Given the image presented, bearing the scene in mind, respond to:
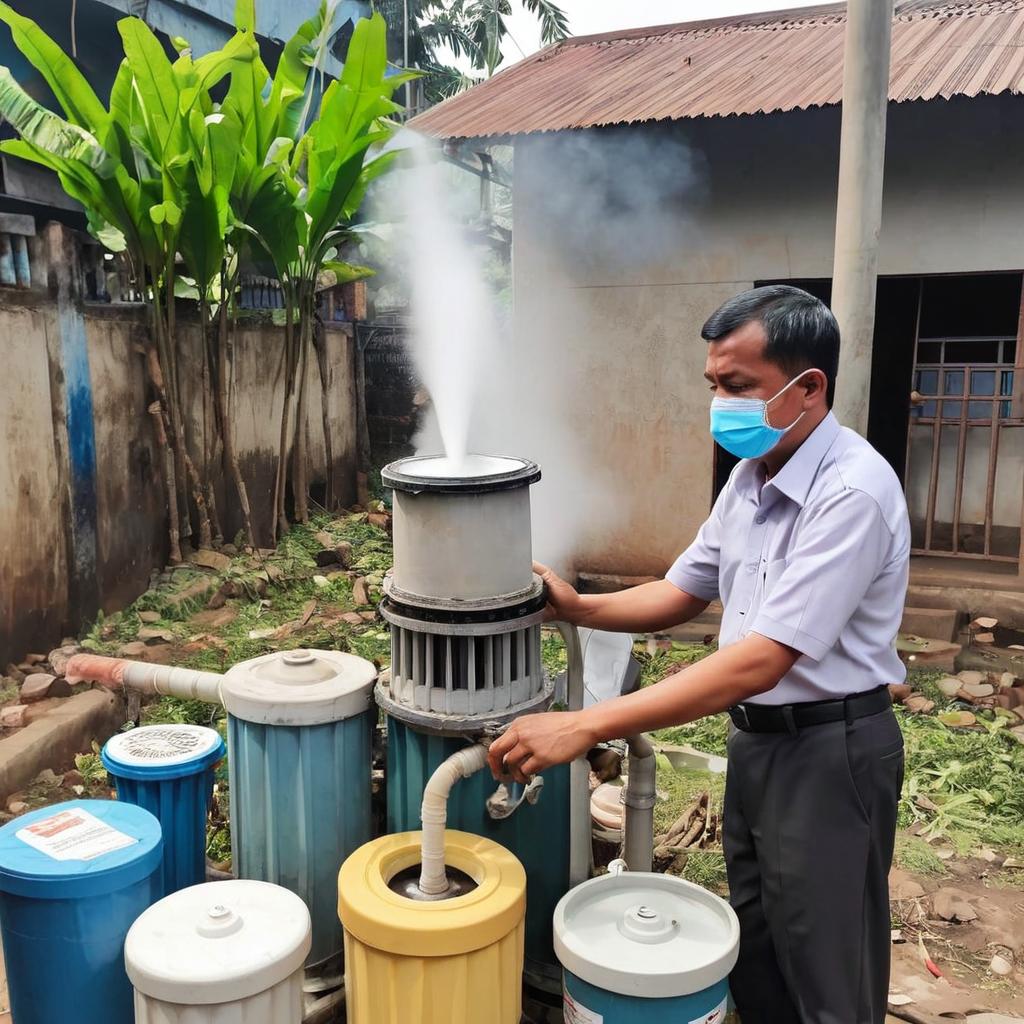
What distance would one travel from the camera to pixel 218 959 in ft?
6.39

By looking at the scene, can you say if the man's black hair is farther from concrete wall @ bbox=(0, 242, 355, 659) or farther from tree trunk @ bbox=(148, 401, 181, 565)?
tree trunk @ bbox=(148, 401, 181, 565)

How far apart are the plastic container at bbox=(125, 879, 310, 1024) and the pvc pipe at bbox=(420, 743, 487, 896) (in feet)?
0.98

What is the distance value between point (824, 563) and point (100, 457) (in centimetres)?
549

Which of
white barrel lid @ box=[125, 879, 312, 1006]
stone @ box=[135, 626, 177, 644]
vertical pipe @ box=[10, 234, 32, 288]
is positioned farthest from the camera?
stone @ box=[135, 626, 177, 644]

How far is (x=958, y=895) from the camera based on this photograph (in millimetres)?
3695

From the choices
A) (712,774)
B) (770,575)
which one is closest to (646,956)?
(770,575)

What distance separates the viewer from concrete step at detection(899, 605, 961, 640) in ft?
20.4

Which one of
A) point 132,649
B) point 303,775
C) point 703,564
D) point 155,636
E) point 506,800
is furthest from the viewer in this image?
point 155,636

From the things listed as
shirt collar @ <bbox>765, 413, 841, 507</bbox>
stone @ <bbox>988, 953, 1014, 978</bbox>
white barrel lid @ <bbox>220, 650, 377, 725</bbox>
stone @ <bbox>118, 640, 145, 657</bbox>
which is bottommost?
stone @ <bbox>988, 953, 1014, 978</bbox>

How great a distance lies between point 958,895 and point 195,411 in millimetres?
6232

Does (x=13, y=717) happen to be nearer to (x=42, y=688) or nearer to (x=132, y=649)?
(x=42, y=688)

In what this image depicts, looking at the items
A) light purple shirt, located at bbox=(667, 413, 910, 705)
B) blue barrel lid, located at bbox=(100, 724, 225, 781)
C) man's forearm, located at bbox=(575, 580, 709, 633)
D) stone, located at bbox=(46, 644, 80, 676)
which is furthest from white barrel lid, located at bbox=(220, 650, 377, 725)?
stone, located at bbox=(46, 644, 80, 676)

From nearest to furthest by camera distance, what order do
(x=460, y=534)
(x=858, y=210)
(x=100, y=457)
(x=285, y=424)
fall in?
(x=460, y=534) → (x=858, y=210) → (x=100, y=457) → (x=285, y=424)

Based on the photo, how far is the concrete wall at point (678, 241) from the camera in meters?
6.14
